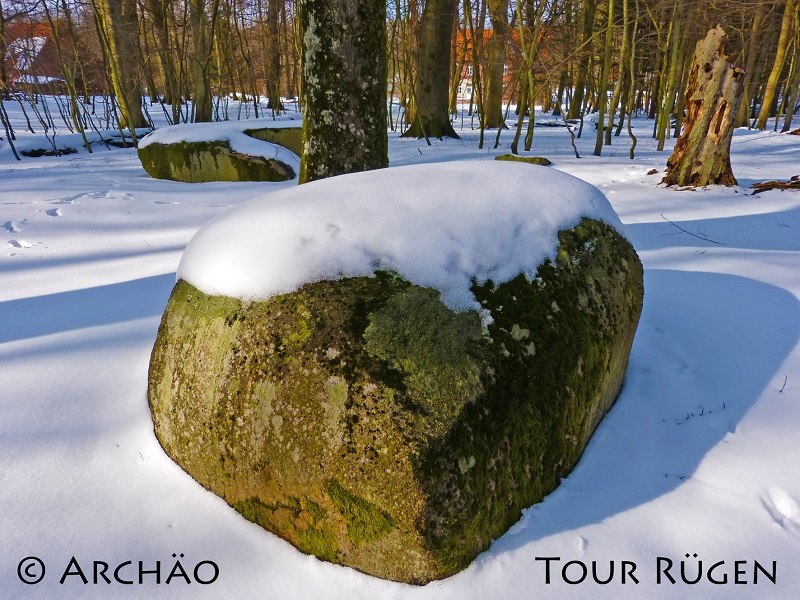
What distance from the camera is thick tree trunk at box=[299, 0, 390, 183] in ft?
10.2

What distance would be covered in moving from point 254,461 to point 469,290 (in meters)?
0.76

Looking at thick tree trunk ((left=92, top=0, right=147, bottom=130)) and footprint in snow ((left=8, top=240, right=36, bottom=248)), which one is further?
thick tree trunk ((left=92, top=0, right=147, bottom=130))

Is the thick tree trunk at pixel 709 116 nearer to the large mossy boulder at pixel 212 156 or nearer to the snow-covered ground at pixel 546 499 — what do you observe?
the snow-covered ground at pixel 546 499

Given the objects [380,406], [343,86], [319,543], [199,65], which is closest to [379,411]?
[380,406]

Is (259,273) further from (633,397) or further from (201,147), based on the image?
(201,147)

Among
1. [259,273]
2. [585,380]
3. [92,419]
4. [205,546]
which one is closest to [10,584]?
[205,546]

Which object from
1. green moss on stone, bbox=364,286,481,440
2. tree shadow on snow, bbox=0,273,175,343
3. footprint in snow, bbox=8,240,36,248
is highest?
green moss on stone, bbox=364,286,481,440

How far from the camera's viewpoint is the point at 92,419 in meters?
1.71

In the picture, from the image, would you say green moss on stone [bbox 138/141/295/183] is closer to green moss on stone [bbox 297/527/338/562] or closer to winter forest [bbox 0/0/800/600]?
winter forest [bbox 0/0/800/600]

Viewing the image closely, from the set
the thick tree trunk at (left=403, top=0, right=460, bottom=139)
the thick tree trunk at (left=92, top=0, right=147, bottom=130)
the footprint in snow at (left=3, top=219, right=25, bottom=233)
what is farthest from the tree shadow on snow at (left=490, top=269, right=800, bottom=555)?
the thick tree trunk at (left=92, top=0, right=147, bottom=130)

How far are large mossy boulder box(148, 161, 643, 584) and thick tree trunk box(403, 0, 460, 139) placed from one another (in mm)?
8150

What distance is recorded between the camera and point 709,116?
4590mm

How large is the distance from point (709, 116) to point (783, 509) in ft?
14.7

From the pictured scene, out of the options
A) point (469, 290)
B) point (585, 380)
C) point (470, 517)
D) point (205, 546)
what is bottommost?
point (205, 546)
